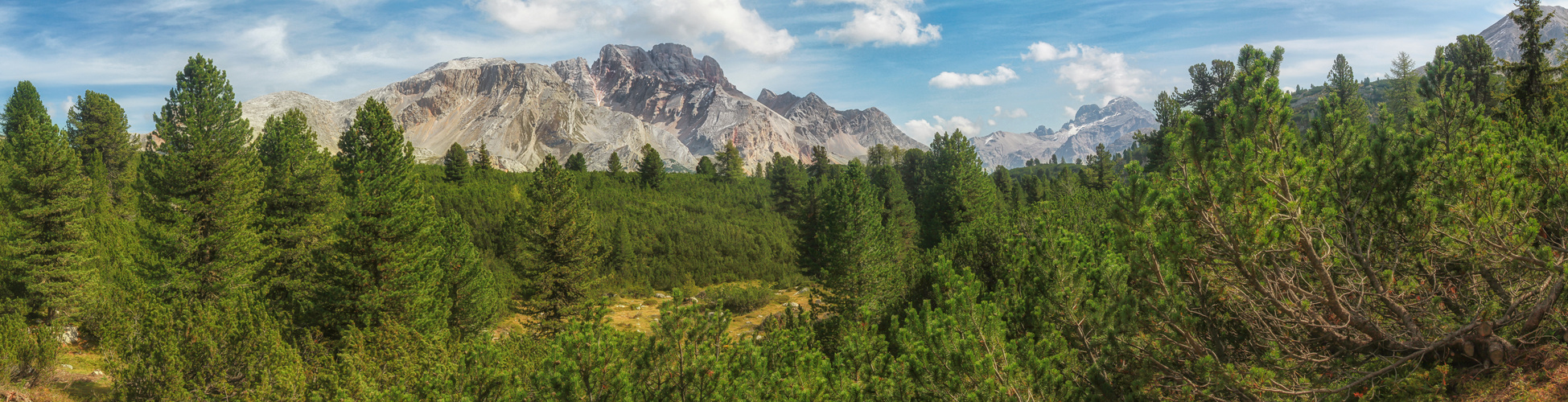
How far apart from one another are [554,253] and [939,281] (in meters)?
15.0

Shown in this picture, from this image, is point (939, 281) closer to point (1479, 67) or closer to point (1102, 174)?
point (1479, 67)

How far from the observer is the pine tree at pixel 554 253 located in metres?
20.2

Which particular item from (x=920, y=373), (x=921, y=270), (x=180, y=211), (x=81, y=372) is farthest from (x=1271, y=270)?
(x=81, y=372)

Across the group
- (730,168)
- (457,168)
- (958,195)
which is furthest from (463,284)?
(730,168)

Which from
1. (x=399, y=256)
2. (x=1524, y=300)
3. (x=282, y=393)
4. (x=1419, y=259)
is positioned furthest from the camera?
A: (x=399, y=256)

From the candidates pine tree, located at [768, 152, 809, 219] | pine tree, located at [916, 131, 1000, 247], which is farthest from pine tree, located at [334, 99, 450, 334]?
pine tree, located at [768, 152, 809, 219]

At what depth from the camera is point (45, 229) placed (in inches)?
701

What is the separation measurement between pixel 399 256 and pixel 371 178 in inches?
134

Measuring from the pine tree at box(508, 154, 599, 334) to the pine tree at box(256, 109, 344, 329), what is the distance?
5.42 meters

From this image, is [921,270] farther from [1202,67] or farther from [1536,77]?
[1202,67]

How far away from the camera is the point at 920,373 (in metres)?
6.74

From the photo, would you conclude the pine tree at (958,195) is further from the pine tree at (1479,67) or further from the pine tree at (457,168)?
the pine tree at (457,168)

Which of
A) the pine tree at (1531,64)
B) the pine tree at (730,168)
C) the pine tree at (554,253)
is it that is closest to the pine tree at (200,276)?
the pine tree at (554,253)

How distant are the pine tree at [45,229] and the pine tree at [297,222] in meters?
4.92
